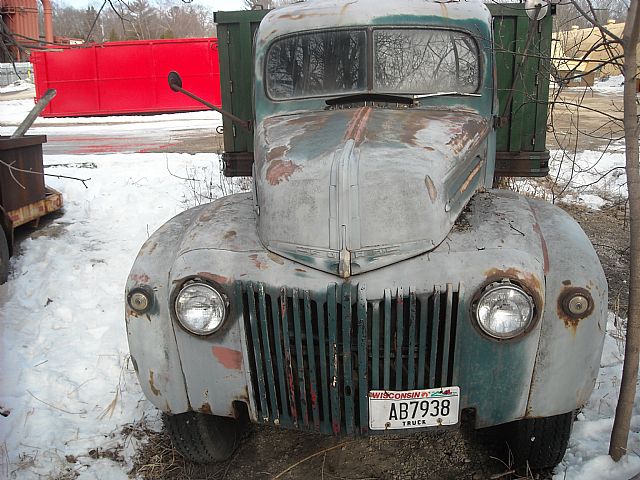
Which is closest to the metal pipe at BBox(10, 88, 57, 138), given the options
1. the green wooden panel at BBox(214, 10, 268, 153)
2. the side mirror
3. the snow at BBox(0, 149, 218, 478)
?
the snow at BBox(0, 149, 218, 478)

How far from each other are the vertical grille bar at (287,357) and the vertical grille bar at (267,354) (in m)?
0.06

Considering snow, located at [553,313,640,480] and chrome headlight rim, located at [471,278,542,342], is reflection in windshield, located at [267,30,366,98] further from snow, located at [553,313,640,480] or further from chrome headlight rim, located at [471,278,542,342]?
snow, located at [553,313,640,480]

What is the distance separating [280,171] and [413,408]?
44.9 inches

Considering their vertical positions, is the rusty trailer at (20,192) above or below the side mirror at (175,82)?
below

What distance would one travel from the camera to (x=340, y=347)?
97.9 inches

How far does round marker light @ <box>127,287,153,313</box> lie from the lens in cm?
276

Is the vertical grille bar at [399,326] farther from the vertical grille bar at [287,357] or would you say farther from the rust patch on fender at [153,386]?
the rust patch on fender at [153,386]

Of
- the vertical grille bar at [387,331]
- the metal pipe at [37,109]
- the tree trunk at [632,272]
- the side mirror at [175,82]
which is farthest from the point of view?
the metal pipe at [37,109]

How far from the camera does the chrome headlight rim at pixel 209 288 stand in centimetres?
258

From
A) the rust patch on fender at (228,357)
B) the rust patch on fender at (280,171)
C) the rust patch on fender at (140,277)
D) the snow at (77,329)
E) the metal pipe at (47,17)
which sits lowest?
the snow at (77,329)

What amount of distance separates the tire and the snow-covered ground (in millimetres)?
387

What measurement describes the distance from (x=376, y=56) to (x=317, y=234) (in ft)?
5.25

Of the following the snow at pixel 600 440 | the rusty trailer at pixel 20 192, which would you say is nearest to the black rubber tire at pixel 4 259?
the rusty trailer at pixel 20 192

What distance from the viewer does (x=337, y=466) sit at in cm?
326
